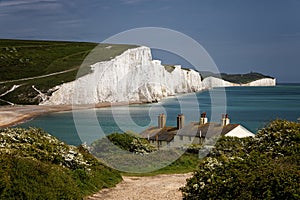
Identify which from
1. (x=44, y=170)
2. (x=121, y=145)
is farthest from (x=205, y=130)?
(x=44, y=170)

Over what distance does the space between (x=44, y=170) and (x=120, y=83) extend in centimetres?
10025

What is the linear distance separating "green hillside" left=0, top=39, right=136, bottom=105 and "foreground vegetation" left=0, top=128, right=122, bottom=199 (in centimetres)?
8308

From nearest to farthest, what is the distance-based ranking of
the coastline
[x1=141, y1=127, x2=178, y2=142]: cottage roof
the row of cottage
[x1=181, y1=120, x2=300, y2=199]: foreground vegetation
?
[x1=181, y1=120, x2=300, y2=199]: foreground vegetation → the row of cottage → [x1=141, y1=127, x2=178, y2=142]: cottage roof → the coastline

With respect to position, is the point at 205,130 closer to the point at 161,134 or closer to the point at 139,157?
the point at 161,134

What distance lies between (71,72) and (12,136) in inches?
4067

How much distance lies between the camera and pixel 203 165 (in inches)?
555

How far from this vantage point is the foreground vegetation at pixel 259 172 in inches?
417

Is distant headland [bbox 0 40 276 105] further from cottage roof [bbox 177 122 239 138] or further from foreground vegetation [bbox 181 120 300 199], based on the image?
foreground vegetation [bbox 181 120 300 199]

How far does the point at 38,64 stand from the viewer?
132 m

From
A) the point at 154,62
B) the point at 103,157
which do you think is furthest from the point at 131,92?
the point at 103,157

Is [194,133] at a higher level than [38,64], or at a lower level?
lower

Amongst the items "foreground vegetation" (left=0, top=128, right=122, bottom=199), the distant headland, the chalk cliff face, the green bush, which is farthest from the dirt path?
the chalk cliff face

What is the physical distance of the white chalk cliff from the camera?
103812 millimetres

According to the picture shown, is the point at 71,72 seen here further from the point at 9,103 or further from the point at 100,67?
the point at 9,103
